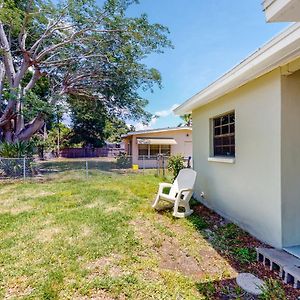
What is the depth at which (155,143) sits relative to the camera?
1850 cm

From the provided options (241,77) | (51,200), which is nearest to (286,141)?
(241,77)

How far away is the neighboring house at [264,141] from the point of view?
333 centimetres

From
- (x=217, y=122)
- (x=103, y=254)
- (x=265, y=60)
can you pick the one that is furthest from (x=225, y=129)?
(x=103, y=254)

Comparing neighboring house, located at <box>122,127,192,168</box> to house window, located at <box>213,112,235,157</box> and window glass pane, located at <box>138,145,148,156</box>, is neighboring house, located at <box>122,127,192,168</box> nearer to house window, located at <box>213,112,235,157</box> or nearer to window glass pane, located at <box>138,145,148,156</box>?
window glass pane, located at <box>138,145,148,156</box>

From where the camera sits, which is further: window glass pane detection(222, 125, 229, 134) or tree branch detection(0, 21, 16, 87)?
tree branch detection(0, 21, 16, 87)

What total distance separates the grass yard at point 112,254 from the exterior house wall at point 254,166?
0.47 metres

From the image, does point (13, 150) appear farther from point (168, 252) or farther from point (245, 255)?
point (245, 255)

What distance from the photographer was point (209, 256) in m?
3.47

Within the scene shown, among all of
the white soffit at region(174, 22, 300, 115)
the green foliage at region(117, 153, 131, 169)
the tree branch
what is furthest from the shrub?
the white soffit at region(174, 22, 300, 115)

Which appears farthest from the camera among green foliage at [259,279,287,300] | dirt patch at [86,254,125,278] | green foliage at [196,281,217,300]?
dirt patch at [86,254,125,278]

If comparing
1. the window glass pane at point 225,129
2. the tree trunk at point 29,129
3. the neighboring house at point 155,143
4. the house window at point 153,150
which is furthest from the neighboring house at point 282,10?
the house window at point 153,150

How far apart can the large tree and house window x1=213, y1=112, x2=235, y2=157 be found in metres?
9.35

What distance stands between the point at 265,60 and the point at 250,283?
2.70 metres

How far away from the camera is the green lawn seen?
2643 millimetres
